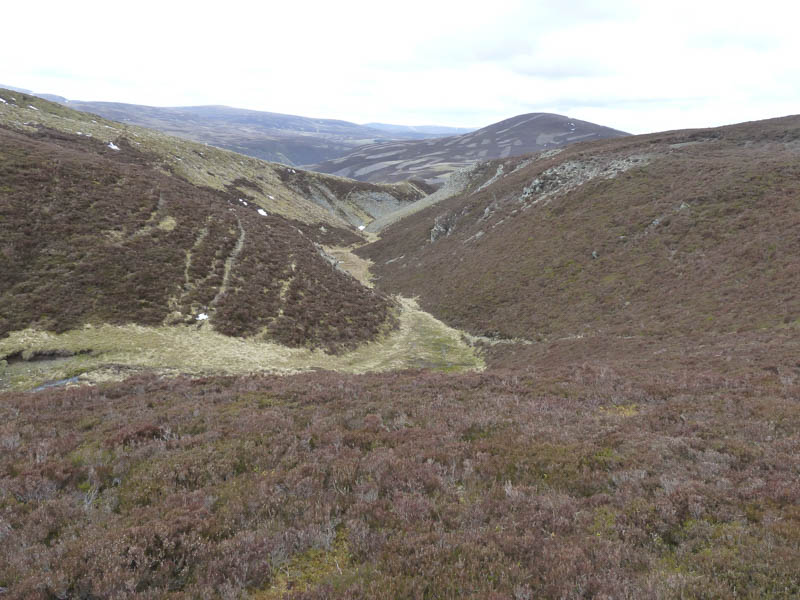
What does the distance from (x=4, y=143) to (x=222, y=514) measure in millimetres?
44955

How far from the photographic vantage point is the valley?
538 centimetres

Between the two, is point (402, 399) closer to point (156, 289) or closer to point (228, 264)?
point (156, 289)

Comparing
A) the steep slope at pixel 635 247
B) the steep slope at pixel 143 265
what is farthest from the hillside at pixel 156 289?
the steep slope at pixel 635 247

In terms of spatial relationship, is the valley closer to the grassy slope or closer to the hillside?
the hillside

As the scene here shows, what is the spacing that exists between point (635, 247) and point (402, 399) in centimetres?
3189

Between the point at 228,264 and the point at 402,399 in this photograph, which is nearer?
the point at 402,399

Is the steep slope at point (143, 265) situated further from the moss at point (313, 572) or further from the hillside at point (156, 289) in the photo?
the moss at point (313, 572)

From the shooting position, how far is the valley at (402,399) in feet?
17.6

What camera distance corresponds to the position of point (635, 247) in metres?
35.6

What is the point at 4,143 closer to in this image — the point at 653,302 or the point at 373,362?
the point at 373,362

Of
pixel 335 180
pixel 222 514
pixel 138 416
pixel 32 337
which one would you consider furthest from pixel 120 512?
pixel 335 180

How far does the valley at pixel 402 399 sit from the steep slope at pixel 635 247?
0.30 m

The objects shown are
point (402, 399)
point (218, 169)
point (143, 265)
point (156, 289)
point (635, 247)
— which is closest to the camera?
point (402, 399)

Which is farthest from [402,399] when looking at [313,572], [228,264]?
[228,264]
